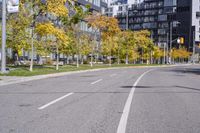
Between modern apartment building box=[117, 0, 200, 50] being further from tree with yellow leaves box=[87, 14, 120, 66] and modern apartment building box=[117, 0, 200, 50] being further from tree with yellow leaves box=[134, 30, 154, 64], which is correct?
tree with yellow leaves box=[87, 14, 120, 66]

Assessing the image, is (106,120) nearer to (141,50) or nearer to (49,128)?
(49,128)

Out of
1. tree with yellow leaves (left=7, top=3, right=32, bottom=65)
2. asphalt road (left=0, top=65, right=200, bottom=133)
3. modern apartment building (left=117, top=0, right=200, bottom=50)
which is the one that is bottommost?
asphalt road (left=0, top=65, right=200, bottom=133)

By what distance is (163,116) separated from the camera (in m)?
10.5

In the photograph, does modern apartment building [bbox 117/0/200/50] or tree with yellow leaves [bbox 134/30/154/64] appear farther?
modern apartment building [bbox 117/0/200/50]

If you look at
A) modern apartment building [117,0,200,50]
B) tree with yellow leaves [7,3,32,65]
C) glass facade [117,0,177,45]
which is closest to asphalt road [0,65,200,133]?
tree with yellow leaves [7,3,32,65]

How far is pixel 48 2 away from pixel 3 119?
92.1 feet

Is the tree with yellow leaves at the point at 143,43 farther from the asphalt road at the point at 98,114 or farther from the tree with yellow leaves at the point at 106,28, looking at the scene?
the asphalt road at the point at 98,114

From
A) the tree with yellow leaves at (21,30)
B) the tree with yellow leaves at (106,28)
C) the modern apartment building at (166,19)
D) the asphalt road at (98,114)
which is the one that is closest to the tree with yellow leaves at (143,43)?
the tree with yellow leaves at (106,28)

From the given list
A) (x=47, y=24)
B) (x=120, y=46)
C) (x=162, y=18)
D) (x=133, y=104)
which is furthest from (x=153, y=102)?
(x=162, y=18)

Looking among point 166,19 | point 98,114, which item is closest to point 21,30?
point 98,114

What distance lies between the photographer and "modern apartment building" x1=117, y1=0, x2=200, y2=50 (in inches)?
5547

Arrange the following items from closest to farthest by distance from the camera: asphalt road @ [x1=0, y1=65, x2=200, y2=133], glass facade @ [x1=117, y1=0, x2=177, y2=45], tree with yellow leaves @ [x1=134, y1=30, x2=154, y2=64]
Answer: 1. asphalt road @ [x1=0, y1=65, x2=200, y2=133]
2. tree with yellow leaves @ [x1=134, y1=30, x2=154, y2=64]
3. glass facade @ [x1=117, y1=0, x2=177, y2=45]

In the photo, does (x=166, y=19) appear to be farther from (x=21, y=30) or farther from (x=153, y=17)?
(x=21, y=30)

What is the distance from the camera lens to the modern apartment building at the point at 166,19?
462 ft
